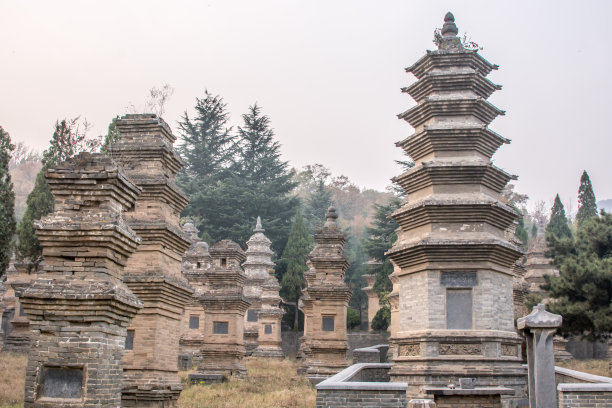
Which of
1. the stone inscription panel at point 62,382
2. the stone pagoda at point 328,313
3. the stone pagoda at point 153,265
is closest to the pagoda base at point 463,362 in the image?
the stone pagoda at point 153,265

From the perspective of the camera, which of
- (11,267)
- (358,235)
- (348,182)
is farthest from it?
(348,182)

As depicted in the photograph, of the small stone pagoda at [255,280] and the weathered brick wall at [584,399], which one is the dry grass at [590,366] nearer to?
the weathered brick wall at [584,399]

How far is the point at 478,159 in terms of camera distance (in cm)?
1791

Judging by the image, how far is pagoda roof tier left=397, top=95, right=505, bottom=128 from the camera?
18.5 meters

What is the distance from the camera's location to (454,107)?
1858 centimetres

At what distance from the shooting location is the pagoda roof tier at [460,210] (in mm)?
17141

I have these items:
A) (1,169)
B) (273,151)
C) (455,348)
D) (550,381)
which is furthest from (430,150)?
(273,151)

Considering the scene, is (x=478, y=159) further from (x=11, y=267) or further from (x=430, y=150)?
(x=11, y=267)

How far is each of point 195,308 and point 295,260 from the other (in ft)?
53.4

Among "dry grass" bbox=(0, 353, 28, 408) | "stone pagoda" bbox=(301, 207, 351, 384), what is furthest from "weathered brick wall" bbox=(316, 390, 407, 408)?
"stone pagoda" bbox=(301, 207, 351, 384)

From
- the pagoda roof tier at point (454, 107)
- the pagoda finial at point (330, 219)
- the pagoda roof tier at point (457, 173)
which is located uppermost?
the pagoda roof tier at point (454, 107)

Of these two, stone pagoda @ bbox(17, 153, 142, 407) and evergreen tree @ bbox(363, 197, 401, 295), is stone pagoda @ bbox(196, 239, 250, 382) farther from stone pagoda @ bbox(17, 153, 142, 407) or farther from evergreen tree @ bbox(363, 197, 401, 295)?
evergreen tree @ bbox(363, 197, 401, 295)

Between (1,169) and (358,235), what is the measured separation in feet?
213

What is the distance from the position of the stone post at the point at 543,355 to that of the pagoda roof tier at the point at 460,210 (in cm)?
432
